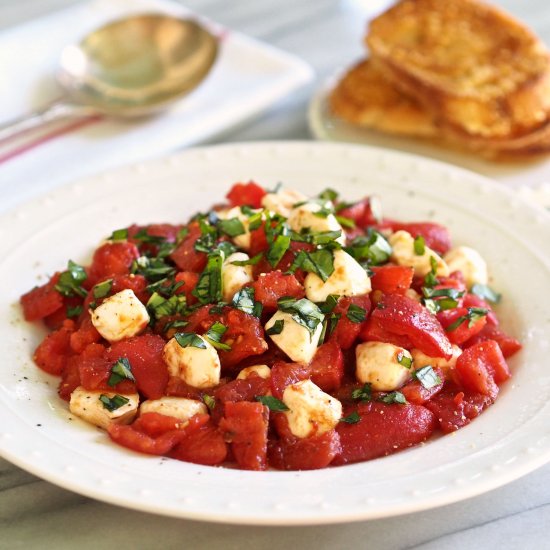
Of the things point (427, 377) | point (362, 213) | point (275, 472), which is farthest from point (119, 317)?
point (362, 213)

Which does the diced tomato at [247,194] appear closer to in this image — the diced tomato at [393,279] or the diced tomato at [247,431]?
the diced tomato at [393,279]

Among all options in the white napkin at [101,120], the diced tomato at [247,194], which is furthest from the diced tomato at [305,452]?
the white napkin at [101,120]

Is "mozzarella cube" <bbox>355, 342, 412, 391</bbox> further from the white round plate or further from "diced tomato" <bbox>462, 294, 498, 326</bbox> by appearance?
"diced tomato" <bbox>462, 294, 498, 326</bbox>

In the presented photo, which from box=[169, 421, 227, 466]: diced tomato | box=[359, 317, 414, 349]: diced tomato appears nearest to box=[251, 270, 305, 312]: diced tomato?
box=[359, 317, 414, 349]: diced tomato

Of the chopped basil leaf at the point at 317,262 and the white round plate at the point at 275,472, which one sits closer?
the white round plate at the point at 275,472

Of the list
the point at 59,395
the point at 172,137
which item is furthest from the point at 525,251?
the point at 172,137

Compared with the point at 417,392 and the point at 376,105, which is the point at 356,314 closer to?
the point at 417,392
